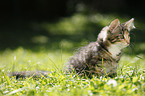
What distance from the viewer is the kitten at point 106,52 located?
2.24 m

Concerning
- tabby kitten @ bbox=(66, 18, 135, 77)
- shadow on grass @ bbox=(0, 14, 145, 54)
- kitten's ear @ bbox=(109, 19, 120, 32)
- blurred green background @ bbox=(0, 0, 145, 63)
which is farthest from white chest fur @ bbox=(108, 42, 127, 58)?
blurred green background @ bbox=(0, 0, 145, 63)

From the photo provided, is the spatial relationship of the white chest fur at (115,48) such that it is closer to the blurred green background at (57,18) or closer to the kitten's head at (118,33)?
the kitten's head at (118,33)

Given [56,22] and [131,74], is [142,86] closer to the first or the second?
[131,74]

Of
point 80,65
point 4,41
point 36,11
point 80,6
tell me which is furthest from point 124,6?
point 80,65

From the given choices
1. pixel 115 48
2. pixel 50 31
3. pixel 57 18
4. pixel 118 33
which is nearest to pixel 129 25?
pixel 118 33

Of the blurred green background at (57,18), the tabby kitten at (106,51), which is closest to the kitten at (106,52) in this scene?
the tabby kitten at (106,51)

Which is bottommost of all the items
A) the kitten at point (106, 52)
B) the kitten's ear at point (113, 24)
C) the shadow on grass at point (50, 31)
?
the kitten at point (106, 52)

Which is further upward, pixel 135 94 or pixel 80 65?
pixel 80 65

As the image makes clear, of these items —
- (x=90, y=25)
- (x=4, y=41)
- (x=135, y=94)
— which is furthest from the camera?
(x=90, y=25)

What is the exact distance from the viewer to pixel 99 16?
1081 cm

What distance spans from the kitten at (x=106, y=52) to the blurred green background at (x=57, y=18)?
573cm

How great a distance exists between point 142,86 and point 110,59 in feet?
2.22

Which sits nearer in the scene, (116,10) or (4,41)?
(4,41)

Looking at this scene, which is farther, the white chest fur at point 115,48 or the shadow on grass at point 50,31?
the shadow on grass at point 50,31
